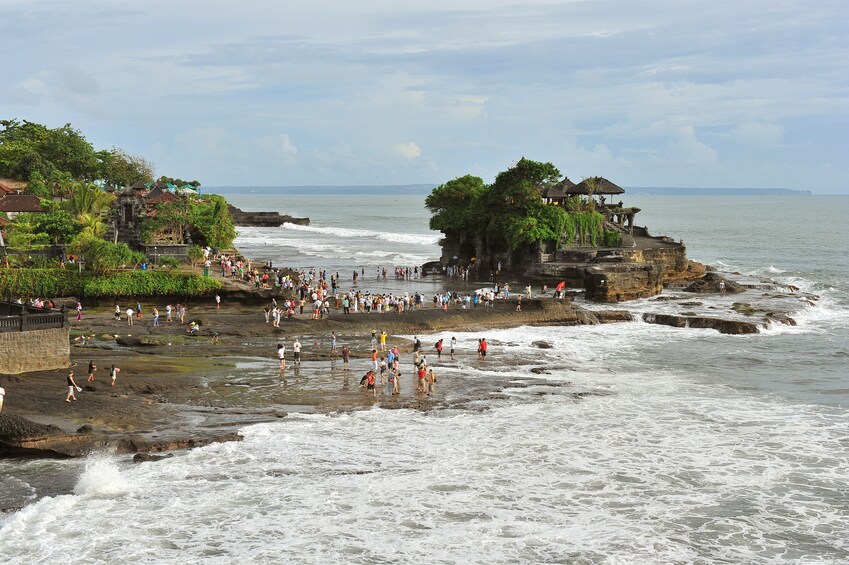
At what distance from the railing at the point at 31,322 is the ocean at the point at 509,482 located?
21.2ft

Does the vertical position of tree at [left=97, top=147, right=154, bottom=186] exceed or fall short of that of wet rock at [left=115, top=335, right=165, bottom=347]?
it exceeds it

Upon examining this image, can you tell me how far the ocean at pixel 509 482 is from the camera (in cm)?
1816

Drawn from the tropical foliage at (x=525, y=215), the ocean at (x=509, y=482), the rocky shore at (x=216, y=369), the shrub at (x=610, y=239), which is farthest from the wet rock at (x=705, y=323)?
the shrub at (x=610, y=239)

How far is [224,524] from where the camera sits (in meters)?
18.9

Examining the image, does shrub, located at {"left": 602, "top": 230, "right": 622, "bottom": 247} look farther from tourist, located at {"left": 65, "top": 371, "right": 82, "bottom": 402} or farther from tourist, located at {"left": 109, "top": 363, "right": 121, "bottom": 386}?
tourist, located at {"left": 65, "top": 371, "right": 82, "bottom": 402}

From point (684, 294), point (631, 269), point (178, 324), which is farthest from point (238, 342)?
point (684, 294)

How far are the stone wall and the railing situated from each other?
0.14 m

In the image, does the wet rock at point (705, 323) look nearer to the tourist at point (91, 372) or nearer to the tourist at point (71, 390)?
the tourist at point (91, 372)

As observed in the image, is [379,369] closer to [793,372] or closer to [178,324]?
[178,324]

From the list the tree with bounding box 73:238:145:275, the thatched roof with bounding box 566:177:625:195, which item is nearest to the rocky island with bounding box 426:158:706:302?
the thatched roof with bounding box 566:177:625:195

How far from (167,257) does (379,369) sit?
934 inches

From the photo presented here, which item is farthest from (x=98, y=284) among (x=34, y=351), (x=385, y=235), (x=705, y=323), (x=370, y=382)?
(x=385, y=235)

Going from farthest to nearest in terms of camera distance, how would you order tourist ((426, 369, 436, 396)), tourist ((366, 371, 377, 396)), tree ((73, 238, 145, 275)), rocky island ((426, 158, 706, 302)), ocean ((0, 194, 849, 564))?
rocky island ((426, 158, 706, 302)) → tree ((73, 238, 145, 275)) → tourist ((426, 369, 436, 396)) → tourist ((366, 371, 377, 396)) → ocean ((0, 194, 849, 564))

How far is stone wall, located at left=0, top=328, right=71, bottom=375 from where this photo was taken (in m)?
27.2
